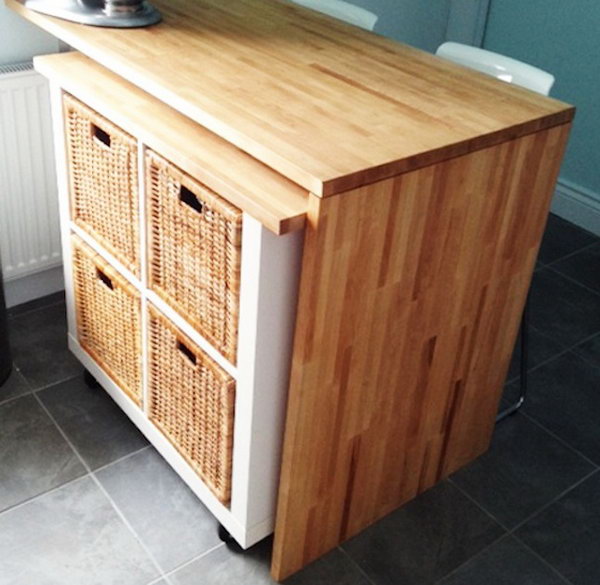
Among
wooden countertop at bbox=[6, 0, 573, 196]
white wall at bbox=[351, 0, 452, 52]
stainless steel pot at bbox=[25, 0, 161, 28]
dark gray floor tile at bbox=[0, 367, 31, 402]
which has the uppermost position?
stainless steel pot at bbox=[25, 0, 161, 28]

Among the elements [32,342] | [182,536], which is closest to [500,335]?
[182,536]

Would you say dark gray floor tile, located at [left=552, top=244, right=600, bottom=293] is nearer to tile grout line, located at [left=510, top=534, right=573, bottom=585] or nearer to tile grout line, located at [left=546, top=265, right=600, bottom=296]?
tile grout line, located at [left=546, top=265, right=600, bottom=296]

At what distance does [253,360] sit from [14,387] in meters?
0.95

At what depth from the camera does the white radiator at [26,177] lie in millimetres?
2070

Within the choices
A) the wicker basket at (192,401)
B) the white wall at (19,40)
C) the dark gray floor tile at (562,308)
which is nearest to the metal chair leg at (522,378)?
the dark gray floor tile at (562,308)

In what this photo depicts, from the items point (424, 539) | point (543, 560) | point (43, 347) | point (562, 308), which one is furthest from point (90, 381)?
point (562, 308)

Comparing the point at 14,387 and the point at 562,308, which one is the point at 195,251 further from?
the point at 562,308

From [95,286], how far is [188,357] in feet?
1.25

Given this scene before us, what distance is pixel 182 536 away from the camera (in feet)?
5.76

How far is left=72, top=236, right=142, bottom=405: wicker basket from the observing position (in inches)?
70.6

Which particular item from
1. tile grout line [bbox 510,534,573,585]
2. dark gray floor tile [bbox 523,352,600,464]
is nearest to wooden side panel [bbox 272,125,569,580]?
tile grout line [bbox 510,534,573,585]

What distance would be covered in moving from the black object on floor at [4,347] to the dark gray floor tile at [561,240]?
1714mm

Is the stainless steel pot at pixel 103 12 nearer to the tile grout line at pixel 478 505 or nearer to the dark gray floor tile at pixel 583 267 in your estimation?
the tile grout line at pixel 478 505

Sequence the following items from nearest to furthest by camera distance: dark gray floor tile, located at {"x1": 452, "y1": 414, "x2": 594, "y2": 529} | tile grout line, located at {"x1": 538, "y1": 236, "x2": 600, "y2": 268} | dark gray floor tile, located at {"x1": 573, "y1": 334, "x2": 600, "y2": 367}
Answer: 1. dark gray floor tile, located at {"x1": 452, "y1": 414, "x2": 594, "y2": 529}
2. dark gray floor tile, located at {"x1": 573, "y1": 334, "x2": 600, "y2": 367}
3. tile grout line, located at {"x1": 538, "y1": 236, "x2": 600, "y2": 268}
